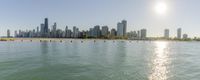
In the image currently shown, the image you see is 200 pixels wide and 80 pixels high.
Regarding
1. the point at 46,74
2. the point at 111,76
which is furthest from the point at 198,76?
the point at 46,74

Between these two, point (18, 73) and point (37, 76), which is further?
point (18, 73)

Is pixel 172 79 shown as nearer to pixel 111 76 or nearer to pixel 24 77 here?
pixel 111 76

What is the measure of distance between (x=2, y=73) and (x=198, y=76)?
28.6 m

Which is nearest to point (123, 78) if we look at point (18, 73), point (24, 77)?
point (24, 77)

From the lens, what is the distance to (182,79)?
30.1 metres

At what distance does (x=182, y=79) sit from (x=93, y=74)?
12.4 m

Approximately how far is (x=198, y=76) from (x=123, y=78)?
39.0ft

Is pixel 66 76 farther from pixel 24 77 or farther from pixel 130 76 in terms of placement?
pixel 130 76

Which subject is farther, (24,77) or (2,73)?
(2,73)

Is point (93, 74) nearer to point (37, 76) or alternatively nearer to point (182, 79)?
point (37, 76)

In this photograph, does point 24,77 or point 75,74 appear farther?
point 75,74

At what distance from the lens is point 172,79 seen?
30047 mm

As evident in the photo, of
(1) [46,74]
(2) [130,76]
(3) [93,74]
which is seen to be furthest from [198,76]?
(1) [46,74]

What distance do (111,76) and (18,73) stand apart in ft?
44.1
